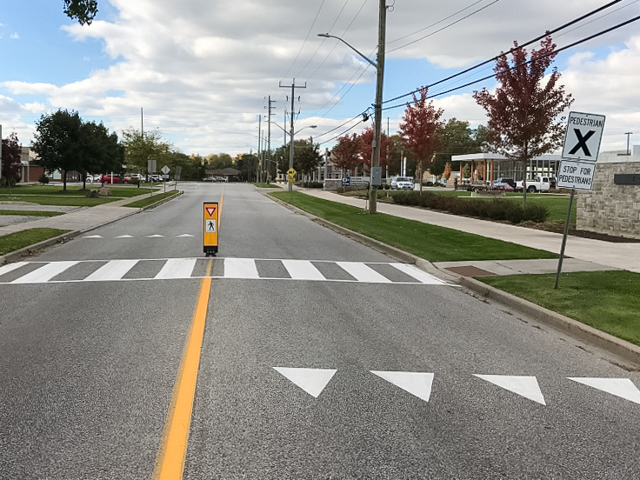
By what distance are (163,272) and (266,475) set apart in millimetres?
8582

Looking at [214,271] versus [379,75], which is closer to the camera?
[214,271]

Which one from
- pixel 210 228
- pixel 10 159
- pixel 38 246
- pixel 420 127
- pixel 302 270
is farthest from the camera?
pixel 10 159

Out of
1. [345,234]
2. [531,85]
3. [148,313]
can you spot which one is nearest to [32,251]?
[148,313]

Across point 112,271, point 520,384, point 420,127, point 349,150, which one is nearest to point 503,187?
point 349,150

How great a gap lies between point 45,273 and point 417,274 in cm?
737

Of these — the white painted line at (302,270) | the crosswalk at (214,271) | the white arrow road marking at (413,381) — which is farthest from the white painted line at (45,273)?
the white arrow road marking at (413,381)

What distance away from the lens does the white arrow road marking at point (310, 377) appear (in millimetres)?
5438

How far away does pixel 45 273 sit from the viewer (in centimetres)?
1192

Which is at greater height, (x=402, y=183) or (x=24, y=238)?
(x=402, y=183)

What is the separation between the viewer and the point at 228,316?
26.6ft

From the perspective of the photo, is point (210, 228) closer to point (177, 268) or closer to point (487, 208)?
point (177, 268)

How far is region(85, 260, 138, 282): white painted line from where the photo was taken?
11.2m

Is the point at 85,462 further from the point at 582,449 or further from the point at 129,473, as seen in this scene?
the point at 582,449

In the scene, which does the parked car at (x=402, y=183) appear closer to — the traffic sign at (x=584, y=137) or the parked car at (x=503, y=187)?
the parked car at (x=503, y=187)
